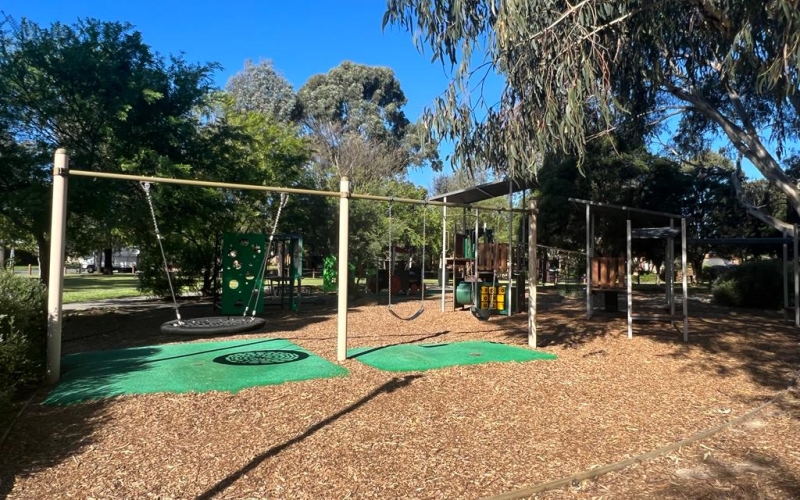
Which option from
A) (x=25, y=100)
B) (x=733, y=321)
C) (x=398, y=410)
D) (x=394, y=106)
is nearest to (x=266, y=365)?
(x=398, y=410)

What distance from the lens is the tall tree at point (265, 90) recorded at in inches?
1838

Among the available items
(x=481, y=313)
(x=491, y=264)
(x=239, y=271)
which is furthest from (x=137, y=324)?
(x=491, y=264)

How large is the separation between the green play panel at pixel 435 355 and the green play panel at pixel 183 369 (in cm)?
75

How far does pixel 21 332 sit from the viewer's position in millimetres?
5672

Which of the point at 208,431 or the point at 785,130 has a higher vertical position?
the point at 785,130

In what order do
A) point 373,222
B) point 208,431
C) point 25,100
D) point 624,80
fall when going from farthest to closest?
point 373,222 < point 25,100 < point 624,80 < point 208,431

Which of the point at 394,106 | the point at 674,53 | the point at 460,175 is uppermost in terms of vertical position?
the point at 394,106

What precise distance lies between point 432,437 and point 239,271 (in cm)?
928

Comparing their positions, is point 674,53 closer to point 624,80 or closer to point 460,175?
point 624,80

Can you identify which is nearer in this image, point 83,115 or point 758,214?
point 83,115

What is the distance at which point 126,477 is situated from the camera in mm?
3641

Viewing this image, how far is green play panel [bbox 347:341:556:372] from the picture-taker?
729 cm

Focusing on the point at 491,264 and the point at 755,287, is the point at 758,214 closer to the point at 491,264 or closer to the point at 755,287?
the point at 755,287

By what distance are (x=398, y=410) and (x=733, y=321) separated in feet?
38.9
